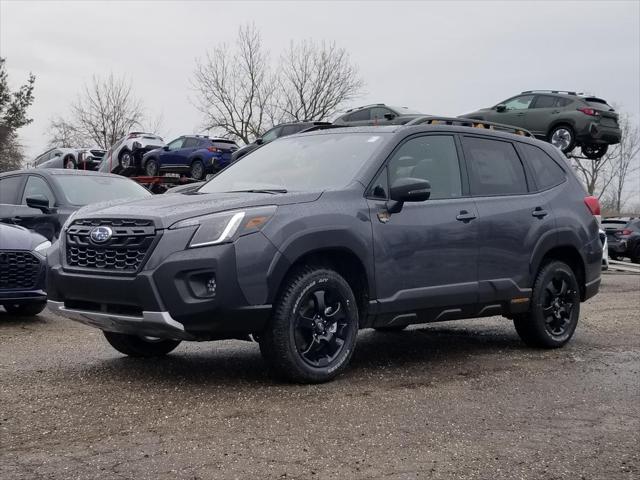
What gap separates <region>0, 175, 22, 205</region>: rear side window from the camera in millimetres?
11403

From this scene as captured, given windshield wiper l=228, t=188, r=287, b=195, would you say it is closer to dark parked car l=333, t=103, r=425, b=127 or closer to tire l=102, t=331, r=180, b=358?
tire l=102, t=331, r=180, b=358

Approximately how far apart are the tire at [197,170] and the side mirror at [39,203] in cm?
1170

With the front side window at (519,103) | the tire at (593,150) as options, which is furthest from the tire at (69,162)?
the tire at (593,150)

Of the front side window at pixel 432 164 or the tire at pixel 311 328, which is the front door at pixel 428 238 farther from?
the tire at pixel 311 328

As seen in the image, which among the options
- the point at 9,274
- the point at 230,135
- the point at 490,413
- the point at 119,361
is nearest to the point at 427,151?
the point at 490,413

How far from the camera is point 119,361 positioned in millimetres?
6453

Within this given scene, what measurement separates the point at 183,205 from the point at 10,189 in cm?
682

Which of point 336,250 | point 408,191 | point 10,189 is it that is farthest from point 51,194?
point 408,191

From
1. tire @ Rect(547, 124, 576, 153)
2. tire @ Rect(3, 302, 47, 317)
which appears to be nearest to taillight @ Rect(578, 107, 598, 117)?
tire @ Rect(547, 124, 576, 153)

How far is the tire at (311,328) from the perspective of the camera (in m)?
5.43

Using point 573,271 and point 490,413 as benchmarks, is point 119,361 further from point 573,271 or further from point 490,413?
point 573,271

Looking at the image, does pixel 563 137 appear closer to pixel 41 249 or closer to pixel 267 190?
pixel 41 249

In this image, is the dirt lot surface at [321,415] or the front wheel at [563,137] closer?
the dirt lot surface at [321,415]

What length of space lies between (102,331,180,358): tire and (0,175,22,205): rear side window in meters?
5.55
